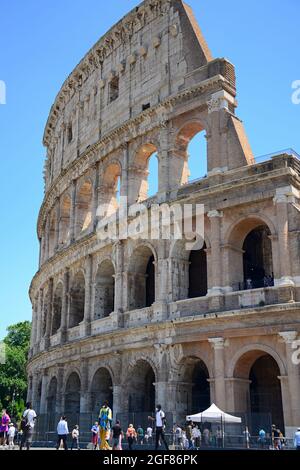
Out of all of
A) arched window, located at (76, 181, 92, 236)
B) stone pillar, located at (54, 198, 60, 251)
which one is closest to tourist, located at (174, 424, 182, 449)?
arched window, located at (76, 181, 92, 236)

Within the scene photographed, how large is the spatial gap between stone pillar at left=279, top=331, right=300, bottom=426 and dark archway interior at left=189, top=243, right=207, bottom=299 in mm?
5183

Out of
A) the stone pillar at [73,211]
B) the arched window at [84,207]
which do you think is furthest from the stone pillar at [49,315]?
the arched window at [84,207]

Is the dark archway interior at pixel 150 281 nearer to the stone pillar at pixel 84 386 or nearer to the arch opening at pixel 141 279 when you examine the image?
the arch opening at pixel 141 279

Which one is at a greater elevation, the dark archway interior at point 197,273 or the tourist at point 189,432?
the dark archway interior at point 197,273

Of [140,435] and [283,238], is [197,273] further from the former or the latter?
[140,435]

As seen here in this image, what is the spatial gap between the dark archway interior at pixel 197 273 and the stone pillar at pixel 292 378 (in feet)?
17.0

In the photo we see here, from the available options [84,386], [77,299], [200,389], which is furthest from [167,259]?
[77,299]

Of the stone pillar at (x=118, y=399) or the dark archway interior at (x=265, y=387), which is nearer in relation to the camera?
the dark archway interior at (x=265, y=387)

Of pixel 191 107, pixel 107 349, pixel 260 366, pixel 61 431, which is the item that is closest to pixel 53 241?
pixel 107 349

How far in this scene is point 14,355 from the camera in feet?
152

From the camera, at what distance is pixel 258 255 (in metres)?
21.2

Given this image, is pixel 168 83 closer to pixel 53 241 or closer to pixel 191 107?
pixel 191 107

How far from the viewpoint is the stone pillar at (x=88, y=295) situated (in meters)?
23.0

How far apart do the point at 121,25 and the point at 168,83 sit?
16.9ft
